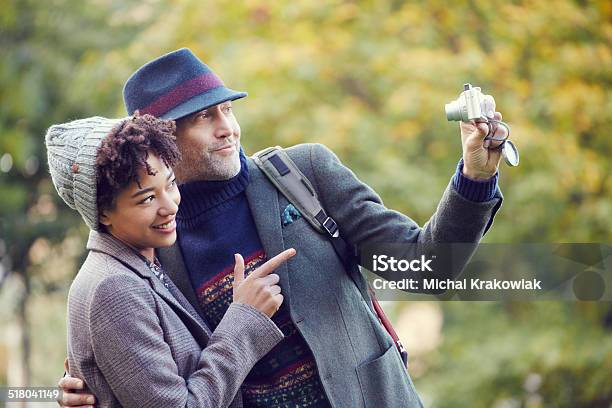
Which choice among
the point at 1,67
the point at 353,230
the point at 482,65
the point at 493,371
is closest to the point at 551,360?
the point at 493,371

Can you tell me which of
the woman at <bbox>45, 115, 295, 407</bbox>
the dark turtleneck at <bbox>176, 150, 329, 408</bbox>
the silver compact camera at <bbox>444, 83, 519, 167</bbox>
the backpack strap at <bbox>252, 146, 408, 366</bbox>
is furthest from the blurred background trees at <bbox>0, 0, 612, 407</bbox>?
the woman at <bbox>45, 115, 295, 407</bbox>

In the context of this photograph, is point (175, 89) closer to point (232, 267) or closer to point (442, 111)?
point (232, 267)

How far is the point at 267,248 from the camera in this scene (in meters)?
2.79

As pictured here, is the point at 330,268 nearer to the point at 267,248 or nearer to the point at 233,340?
the point at 267,248

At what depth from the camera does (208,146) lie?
2.88 meters

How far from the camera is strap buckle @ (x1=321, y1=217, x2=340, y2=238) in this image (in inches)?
112

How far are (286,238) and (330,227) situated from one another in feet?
0.44

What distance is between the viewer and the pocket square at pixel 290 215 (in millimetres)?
2863

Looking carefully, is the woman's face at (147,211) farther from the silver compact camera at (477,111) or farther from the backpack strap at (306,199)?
the silver compact camera at (477,111)

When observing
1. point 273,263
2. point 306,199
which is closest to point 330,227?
point 306,199

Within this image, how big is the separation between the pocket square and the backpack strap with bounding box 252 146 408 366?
14 millimetres

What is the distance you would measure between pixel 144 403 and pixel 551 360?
18.6 feet

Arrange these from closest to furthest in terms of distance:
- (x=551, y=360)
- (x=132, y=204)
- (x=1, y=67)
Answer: (x=132, y=204) < (x=551, y=360) < (x=1, y=67)

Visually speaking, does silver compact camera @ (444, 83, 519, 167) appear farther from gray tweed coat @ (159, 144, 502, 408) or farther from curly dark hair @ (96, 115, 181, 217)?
curly dark hair @ (96, 115, 181, 217)
